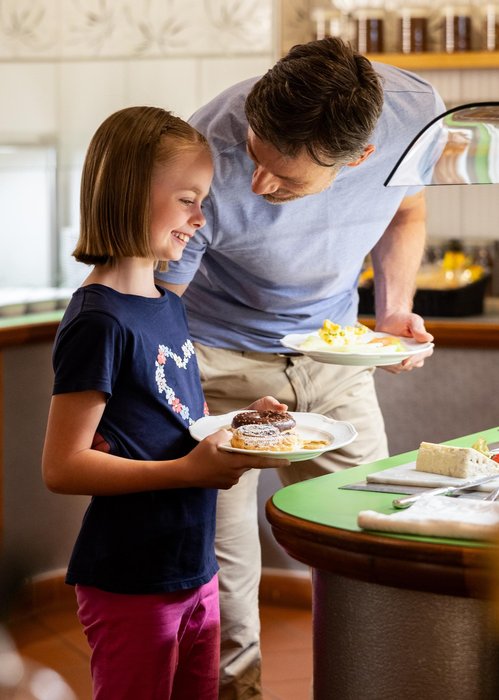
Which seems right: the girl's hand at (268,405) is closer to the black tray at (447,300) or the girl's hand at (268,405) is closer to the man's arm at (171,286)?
the man's arm at (171,286)

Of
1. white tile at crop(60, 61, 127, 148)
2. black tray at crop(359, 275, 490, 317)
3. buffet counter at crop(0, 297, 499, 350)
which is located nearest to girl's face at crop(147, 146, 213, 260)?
buffet counter at crop(0, 297, 499, 350)

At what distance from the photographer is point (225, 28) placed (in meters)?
4.80

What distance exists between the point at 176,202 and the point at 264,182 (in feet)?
0.93

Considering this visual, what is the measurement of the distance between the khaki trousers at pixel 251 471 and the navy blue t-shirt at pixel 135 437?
68cm

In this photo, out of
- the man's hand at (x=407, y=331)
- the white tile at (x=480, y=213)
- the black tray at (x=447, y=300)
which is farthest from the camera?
the white tile at (x=480, y=213)

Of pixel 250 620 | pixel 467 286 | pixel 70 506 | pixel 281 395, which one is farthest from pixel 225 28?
pixel 250 620

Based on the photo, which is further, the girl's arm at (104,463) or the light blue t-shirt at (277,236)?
the light blue t-shirt at (277,236)

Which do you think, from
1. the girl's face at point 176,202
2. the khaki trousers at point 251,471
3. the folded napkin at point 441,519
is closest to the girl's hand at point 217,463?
the folded napkin at point 441,519

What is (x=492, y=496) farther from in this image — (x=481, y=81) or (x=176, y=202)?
(x=481, y=81)

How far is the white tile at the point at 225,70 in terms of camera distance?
190 inches

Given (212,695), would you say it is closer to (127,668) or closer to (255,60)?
(127,668)

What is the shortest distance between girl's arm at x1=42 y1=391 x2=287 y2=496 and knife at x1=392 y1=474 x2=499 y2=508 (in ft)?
0.62

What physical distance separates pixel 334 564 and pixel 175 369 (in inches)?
20.4

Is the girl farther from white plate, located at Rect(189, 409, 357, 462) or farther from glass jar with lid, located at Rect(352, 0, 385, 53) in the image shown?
glass jar with lid, located at Rect(352, 0, 385, 53)
